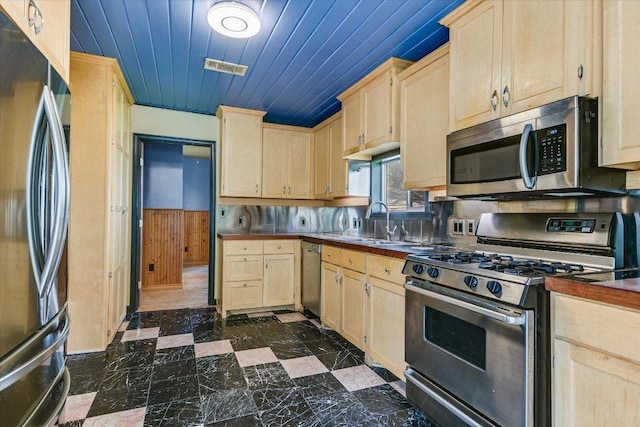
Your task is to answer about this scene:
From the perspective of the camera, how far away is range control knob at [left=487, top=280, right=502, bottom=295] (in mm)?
1298

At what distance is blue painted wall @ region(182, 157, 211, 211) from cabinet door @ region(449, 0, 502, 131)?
21.3ft

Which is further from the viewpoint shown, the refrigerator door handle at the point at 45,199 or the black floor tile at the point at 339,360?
the black floor tile at the point at 339,360

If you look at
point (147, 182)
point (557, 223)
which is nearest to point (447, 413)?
point (557, 223)

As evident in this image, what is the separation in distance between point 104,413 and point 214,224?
241 cm

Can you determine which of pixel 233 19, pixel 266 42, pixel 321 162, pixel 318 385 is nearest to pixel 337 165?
pixel 321 162

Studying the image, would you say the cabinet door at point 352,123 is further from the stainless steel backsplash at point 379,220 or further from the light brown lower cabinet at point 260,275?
the light brown lower cabinet at point 260,275

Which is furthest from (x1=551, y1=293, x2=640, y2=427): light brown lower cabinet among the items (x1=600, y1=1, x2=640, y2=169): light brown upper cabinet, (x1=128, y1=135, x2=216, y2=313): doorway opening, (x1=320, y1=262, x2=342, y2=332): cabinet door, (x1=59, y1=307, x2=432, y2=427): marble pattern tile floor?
(x1=128, y1=135, x2=216, y2=313): doorway opening

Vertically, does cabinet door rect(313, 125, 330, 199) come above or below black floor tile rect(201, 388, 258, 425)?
above

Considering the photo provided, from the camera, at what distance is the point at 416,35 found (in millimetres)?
2250

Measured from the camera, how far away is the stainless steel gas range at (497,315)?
3.99 ft

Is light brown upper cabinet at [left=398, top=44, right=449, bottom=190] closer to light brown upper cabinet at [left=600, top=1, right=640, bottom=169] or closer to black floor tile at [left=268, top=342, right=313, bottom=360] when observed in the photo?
light brown upper cabinet at [left=600, top=1, right=640, bottom=169]

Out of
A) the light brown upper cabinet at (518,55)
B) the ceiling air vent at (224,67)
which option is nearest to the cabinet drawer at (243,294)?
the ceiling air vent at (224,67)

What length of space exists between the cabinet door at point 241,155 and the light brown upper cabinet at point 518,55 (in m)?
2.46

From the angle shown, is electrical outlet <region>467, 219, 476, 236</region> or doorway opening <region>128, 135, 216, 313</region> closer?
electrical outlet <region>467, 219, 476, 236</region>
